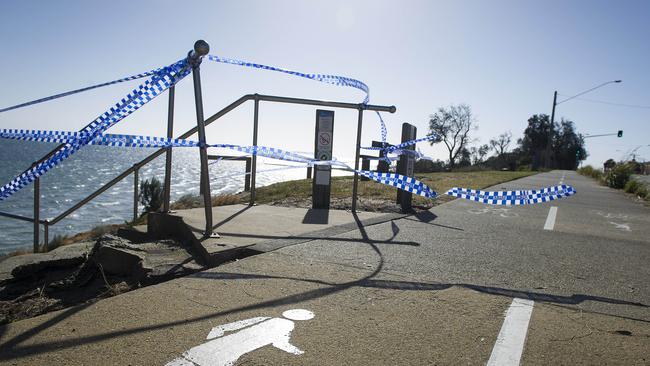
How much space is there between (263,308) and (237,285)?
491 millimetres

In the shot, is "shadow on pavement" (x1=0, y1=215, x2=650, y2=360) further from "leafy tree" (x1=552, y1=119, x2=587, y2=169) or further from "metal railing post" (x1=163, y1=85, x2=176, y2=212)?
"leafy tree" (x1=552, y1=119, x2=587, y2=169)

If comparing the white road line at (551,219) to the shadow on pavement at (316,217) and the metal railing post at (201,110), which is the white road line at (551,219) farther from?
the metal railing post at (201,110)

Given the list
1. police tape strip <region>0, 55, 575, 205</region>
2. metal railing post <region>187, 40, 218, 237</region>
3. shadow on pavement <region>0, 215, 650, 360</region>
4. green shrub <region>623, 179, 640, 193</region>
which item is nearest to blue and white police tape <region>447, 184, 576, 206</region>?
police tape strip <region>0, 55, 575, 205</region>

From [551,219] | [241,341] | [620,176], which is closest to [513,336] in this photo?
[241,341]

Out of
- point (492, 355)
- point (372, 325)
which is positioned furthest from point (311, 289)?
point (492, 355)

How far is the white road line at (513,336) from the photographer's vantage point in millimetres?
2361

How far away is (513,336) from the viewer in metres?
2.65

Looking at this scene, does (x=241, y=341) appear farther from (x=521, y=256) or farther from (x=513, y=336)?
(x=521, y=256)

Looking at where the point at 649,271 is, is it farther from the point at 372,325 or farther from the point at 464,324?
the point at 372,325

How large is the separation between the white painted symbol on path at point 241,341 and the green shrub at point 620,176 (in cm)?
2290

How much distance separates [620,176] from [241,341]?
23.8 m

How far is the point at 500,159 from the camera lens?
90000 mm

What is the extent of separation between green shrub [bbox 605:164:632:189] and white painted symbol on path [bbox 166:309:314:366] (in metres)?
22.9

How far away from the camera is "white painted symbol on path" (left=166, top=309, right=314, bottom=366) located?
2234 mm
